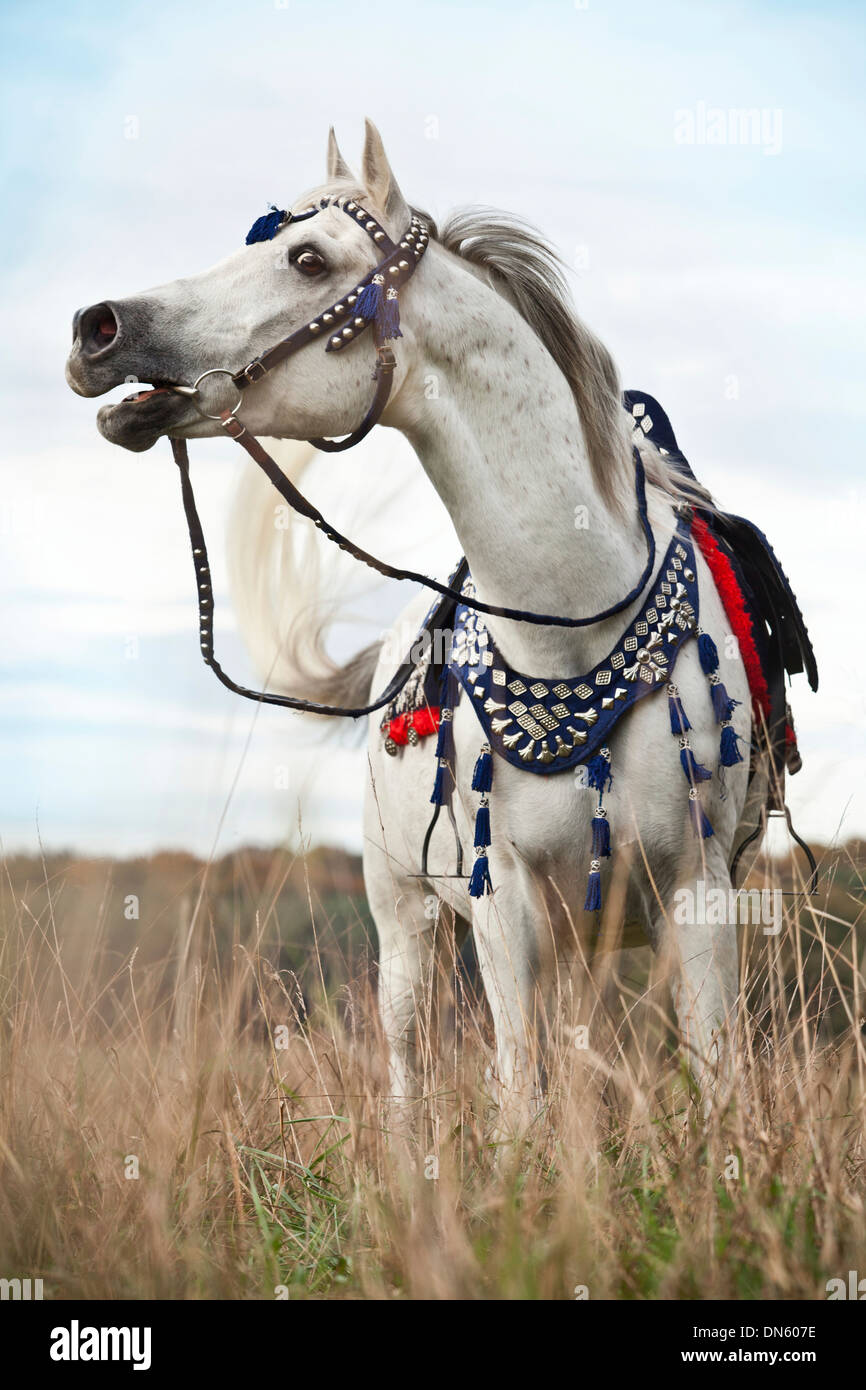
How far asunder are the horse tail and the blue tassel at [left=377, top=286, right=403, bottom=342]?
1326 mm

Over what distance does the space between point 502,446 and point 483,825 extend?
0.91 m

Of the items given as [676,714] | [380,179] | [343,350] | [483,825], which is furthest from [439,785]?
[380,179]

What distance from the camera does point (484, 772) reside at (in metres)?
2.92

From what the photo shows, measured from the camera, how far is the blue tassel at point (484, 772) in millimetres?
2916

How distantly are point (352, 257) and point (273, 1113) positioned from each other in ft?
7.20

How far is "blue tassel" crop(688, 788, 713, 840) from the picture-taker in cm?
285

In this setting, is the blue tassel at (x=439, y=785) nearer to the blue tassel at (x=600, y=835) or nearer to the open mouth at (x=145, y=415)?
the blue tassel at (x=600, y=835)

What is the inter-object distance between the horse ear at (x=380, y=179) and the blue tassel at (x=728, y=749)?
144 cm

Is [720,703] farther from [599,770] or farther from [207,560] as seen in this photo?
[207,560]

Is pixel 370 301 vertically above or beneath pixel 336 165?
beneath

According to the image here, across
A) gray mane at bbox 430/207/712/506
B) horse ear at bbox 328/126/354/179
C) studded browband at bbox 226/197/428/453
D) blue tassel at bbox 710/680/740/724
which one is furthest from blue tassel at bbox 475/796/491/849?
horse ear at bbox 328/126/354/179

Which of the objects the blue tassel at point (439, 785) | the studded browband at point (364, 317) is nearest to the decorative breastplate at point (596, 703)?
the blue tassel at point (439, 785)
